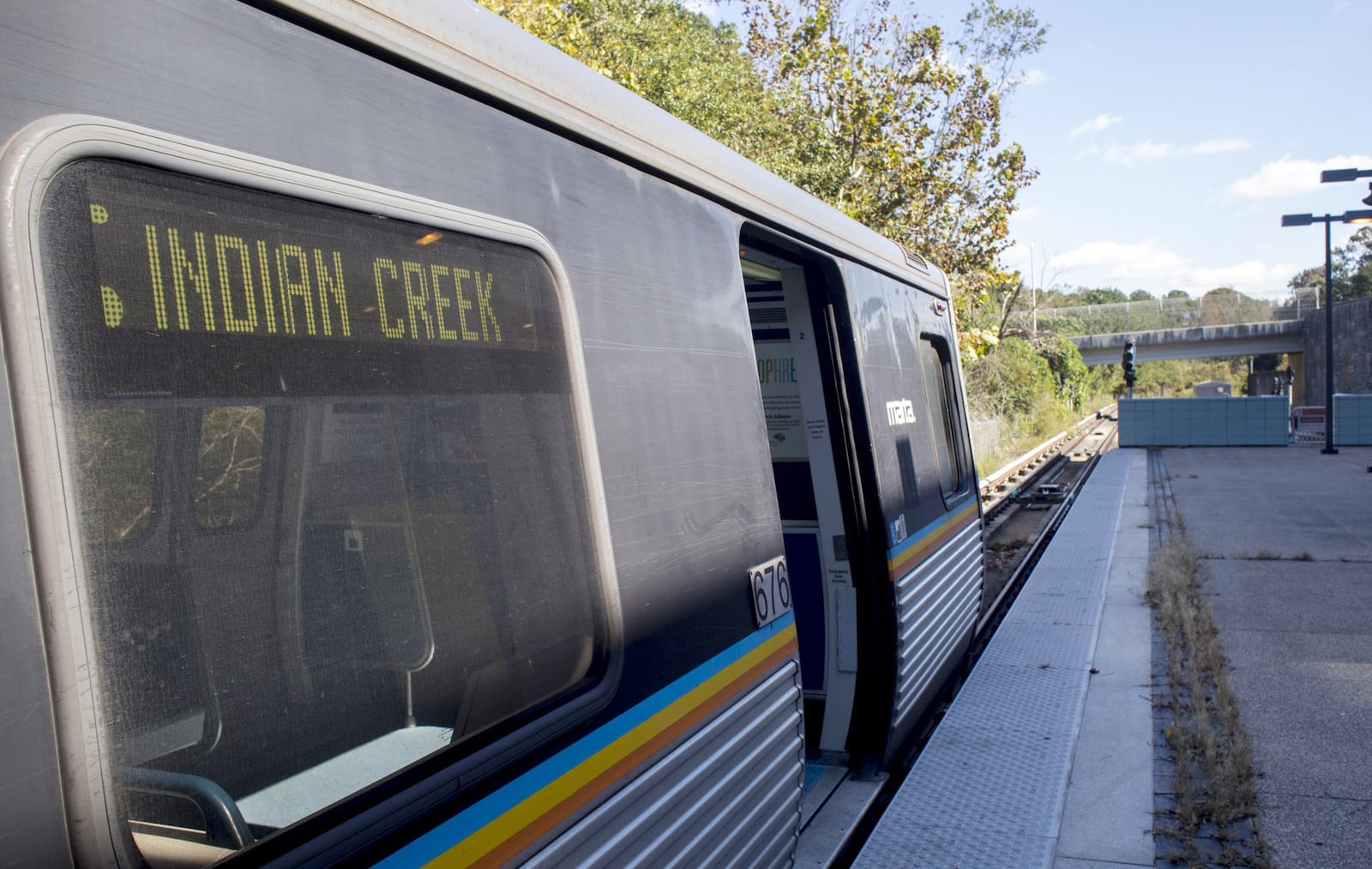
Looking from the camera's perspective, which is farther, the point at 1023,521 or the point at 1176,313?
the point at 1176,313

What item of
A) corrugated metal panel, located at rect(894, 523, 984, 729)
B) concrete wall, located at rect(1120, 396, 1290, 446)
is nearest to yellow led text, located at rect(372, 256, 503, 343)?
corrugated metal panel, located at rect(894, 523, 984, 729)

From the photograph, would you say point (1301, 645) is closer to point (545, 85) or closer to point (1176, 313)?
point (545, 85)

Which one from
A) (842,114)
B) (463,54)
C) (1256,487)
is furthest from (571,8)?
(463,54)

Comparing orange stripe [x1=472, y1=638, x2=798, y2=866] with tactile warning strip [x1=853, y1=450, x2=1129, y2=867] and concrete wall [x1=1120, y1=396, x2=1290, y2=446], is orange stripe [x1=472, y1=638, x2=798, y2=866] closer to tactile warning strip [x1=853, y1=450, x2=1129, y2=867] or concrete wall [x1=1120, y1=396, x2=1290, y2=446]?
tactile warning strip [x1=853, y1=450, x2=1129, y2=867]

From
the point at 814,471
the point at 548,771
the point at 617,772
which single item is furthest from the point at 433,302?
the point at 814,471

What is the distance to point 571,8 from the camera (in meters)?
16.0

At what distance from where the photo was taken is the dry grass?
4.27 meters

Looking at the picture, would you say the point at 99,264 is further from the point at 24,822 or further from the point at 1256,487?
the point at 1256,487

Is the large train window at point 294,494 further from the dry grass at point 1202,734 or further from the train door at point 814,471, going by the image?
the dry grass at point 1202,734

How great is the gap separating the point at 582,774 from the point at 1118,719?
447cm

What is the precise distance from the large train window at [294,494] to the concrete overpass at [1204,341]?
51.4 m

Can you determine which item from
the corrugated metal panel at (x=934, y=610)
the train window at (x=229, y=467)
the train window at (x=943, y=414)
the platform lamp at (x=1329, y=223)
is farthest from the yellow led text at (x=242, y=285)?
the platform lamp at (x=1329, y=223)

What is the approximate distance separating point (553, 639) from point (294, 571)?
653mm

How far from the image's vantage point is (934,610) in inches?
203
